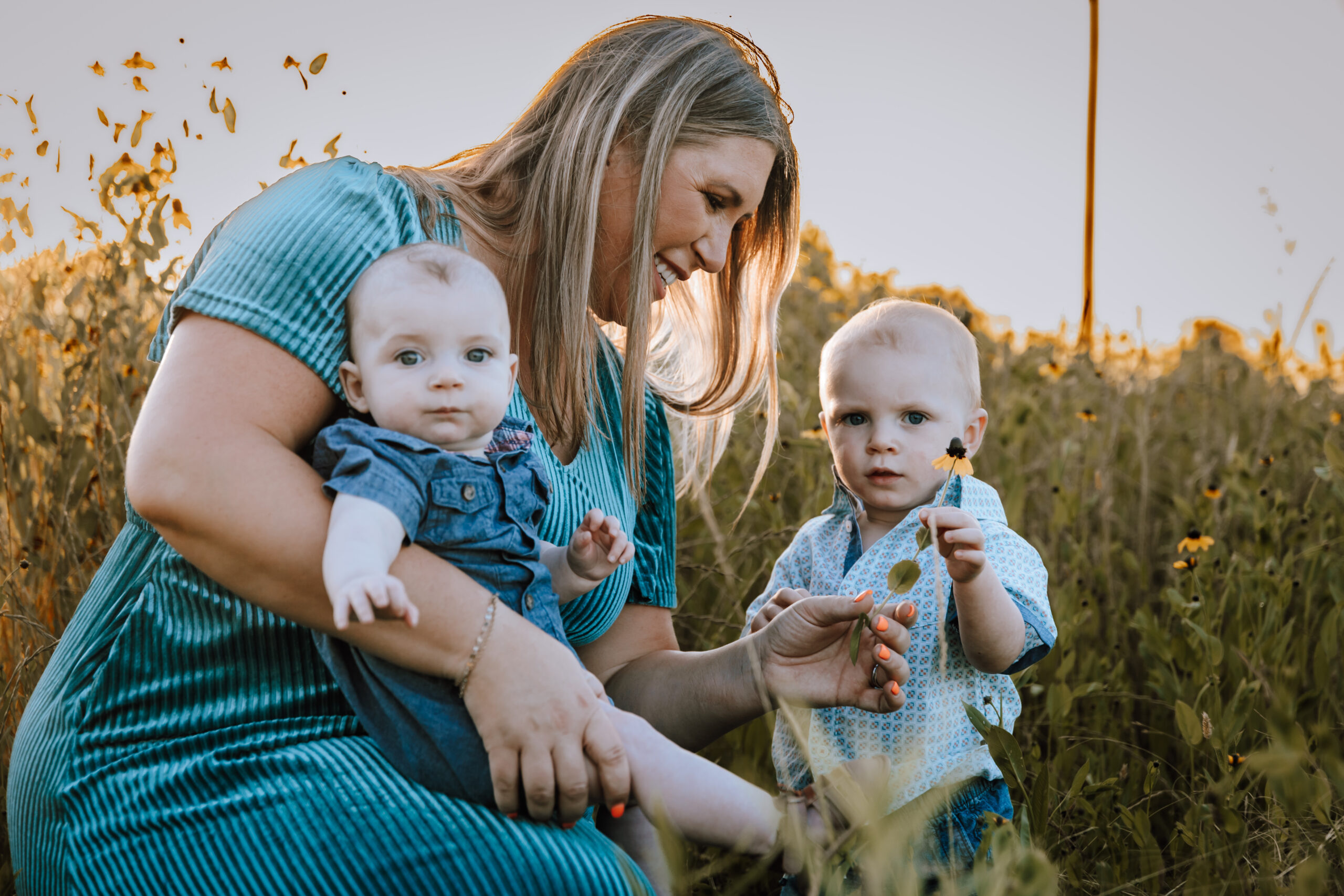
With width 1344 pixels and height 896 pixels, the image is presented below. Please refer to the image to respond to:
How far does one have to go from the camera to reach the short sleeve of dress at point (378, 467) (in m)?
1.19

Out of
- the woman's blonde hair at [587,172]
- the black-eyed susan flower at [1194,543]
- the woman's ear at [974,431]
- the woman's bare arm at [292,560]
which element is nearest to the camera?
the woman's bare arm at [292,560]

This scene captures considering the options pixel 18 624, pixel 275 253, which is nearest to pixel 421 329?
pixel 275 253

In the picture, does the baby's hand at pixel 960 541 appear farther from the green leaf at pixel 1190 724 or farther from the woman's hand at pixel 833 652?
the green leaf at pixel 1190 724

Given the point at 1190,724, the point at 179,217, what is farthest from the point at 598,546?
the point at 179,217

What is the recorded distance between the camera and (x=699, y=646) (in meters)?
2.60

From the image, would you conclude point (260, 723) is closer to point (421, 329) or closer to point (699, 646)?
point (421, 329)

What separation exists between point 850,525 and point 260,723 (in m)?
1.04

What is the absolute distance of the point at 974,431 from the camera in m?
1.80

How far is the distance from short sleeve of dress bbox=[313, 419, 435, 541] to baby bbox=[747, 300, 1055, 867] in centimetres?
73

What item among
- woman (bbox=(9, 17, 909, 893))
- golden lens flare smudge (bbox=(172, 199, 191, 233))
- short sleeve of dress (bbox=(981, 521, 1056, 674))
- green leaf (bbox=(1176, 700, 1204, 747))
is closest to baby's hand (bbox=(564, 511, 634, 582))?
woman (bbox=(9, 17, 909, 893))

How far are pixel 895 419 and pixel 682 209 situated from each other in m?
0.52

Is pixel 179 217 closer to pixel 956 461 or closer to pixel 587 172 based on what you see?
pixel 587 172

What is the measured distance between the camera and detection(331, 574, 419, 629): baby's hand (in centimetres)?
103

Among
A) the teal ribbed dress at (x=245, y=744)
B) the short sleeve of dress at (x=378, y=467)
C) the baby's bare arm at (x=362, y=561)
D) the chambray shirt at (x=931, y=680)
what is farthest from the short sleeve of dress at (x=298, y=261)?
the chambray shirt at (x=931, y=680)
